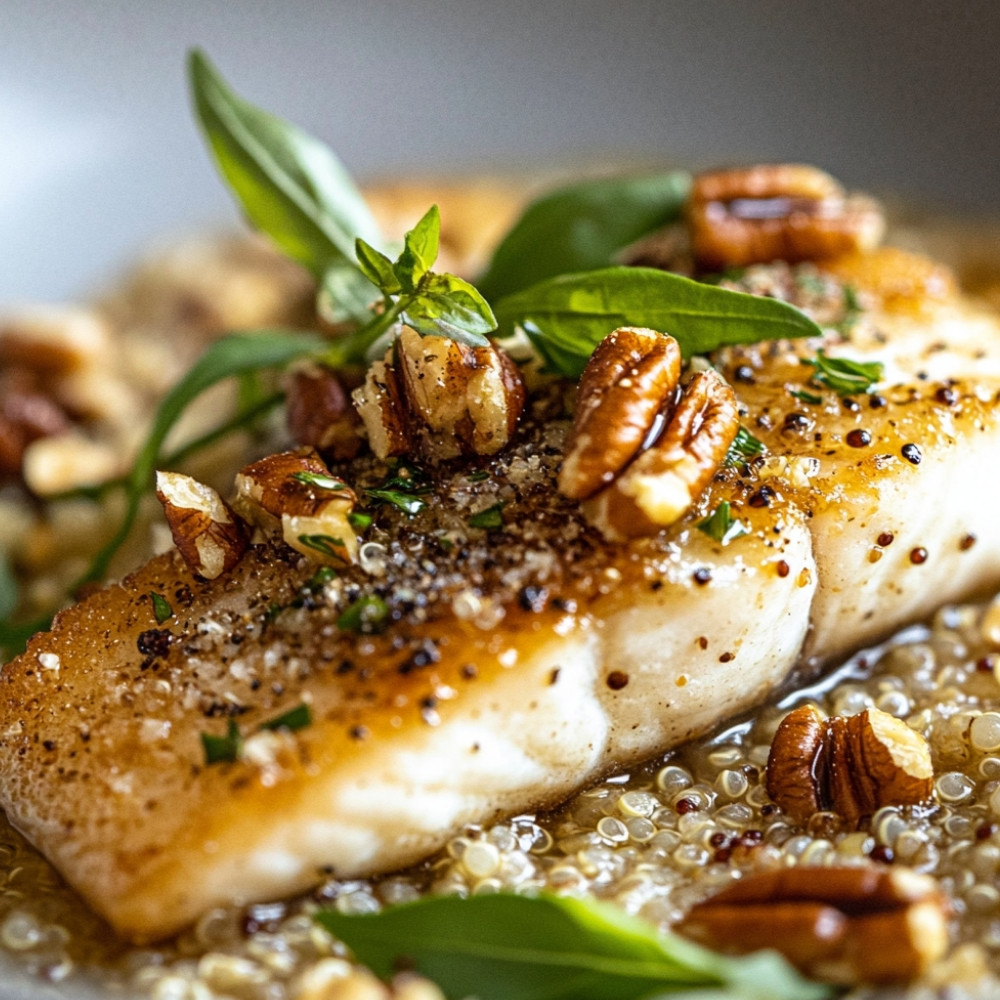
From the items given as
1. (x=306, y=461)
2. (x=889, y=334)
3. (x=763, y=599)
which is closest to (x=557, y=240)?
(x=889, y=334)

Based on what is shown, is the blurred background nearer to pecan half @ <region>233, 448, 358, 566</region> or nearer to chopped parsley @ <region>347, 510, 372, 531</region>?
pecan half @ <region>233, 448, 358, 566</region>

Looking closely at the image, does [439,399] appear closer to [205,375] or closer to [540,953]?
[205,375]

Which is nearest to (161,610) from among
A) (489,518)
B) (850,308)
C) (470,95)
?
(489,518)

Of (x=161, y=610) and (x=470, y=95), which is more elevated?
(x=470, y=95)

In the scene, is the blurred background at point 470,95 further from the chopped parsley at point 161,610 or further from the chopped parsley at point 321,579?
the chopped parsley at point 321,579

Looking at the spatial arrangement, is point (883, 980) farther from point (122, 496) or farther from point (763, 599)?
point (122, 496)

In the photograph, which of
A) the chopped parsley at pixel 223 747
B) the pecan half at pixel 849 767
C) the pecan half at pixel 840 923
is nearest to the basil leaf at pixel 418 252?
the chopped parsley at pixel 223 747
